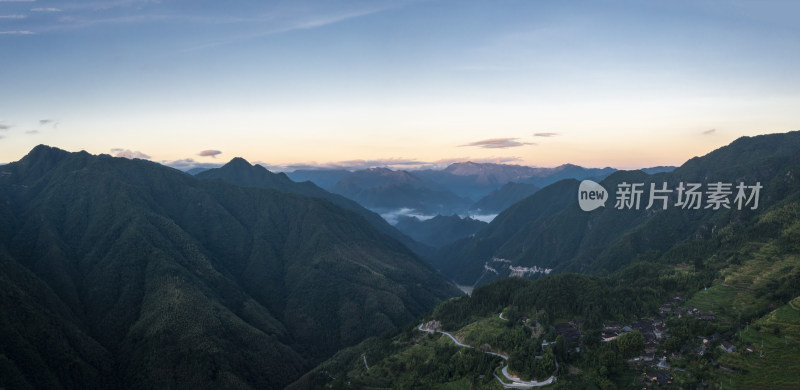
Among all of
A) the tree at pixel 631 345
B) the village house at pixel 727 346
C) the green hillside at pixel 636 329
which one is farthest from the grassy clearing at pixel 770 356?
the tree at pixel 631 345

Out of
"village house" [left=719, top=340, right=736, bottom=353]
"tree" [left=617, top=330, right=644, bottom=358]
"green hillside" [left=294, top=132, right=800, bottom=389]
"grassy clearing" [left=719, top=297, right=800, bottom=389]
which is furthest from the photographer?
"tree" [left=617, top=330, right=644, bottom=358]

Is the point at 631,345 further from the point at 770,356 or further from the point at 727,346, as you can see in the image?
the point at 770,356

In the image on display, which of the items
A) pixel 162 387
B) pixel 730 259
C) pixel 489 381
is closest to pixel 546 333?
pixel 489 381

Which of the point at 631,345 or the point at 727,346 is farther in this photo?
the point at 631,345

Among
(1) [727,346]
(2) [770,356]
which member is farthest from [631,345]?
(2) [770,356]

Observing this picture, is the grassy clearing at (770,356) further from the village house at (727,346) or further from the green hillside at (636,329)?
the village house at (727,346)

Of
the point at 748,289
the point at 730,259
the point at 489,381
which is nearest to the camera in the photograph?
the point at 489,381

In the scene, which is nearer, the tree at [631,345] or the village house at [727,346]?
the village house at [727,346]

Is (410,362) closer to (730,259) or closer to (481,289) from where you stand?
(481,289)

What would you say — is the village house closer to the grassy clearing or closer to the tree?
the grassy clearing

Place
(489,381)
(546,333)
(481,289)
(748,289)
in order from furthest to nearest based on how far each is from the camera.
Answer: (481,289), (748,289), (546,333), (489,381)

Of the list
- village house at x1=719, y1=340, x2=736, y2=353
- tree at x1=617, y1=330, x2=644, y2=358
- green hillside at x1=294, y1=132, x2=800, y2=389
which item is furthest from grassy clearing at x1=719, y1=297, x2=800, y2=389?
tree at x1=617, y1=330, x2=644, y2=358
